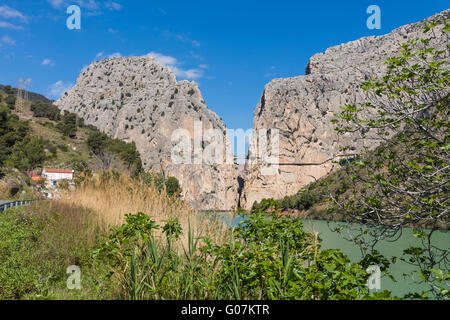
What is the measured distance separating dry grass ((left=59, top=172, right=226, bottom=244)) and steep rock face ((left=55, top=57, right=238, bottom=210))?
222 ft

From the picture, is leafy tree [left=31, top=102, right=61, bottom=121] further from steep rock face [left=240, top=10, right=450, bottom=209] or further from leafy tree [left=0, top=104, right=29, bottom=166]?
Answer: steep rock face [left=240, top=10, right=450, bottom=209]

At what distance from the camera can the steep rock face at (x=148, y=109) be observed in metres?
82.1

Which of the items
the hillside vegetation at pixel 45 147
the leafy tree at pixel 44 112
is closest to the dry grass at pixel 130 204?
the hillside vegetation at pixel 45 147

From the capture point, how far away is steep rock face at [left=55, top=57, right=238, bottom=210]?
3231 inches

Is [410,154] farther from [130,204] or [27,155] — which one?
[27,155]

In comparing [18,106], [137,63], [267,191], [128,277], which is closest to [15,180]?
[128,277]

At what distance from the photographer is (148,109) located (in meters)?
85.5

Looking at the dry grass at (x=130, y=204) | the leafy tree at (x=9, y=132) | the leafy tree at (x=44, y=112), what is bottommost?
the dry grass at (x=130, y=204)

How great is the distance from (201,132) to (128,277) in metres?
84.1

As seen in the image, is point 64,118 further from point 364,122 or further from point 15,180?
point 364,122

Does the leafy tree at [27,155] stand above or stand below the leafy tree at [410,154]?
above

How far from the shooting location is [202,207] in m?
7.25

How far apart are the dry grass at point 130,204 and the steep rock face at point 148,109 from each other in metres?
67.7

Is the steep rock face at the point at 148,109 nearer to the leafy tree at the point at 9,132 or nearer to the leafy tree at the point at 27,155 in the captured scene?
the leafy tree at the point at 9,132
